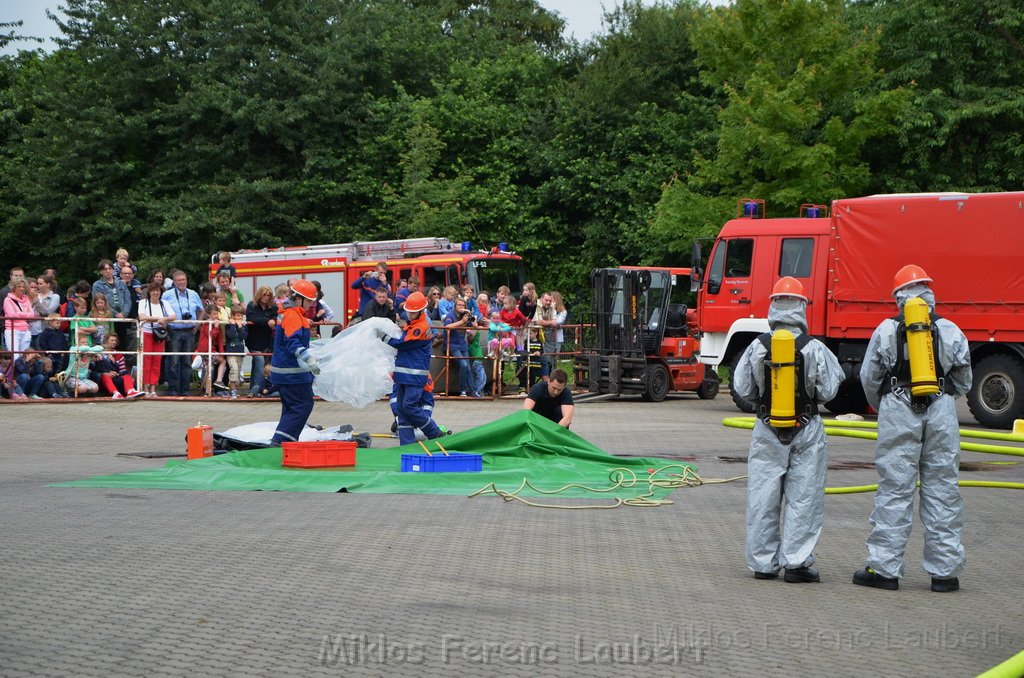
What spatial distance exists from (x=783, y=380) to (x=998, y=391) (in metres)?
12.1

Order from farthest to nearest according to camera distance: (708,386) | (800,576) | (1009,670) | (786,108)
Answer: (786,108) → (708,386) → (800,576) → (1009,670)

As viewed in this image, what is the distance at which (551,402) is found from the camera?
1418 cm

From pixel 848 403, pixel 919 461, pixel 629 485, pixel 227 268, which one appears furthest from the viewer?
pixel 227 268

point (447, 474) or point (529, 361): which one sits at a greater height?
point (529, 361)

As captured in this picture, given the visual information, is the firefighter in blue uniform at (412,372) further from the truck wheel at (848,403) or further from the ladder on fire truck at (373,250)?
the ladder on fire truck at (373,250)

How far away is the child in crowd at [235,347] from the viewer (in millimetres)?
21125

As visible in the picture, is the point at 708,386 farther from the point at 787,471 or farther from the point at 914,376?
the point at 914,376

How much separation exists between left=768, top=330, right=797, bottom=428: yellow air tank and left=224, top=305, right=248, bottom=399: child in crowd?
47.9ft

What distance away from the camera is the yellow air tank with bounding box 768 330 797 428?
7711 mm

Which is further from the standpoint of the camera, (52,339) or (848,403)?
(848,403)

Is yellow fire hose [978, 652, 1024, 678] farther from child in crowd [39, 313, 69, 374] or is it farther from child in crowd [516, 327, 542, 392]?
child in crowd [516, 327, 542, 392]

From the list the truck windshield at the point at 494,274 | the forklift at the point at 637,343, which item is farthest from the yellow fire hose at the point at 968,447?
the truck windshield at the point at 494,274

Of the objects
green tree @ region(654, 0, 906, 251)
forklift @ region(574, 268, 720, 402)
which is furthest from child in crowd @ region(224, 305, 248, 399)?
green tree @ region(654, 0, 906, 251)

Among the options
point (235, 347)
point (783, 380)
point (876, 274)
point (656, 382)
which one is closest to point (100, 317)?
point (235, 347)
